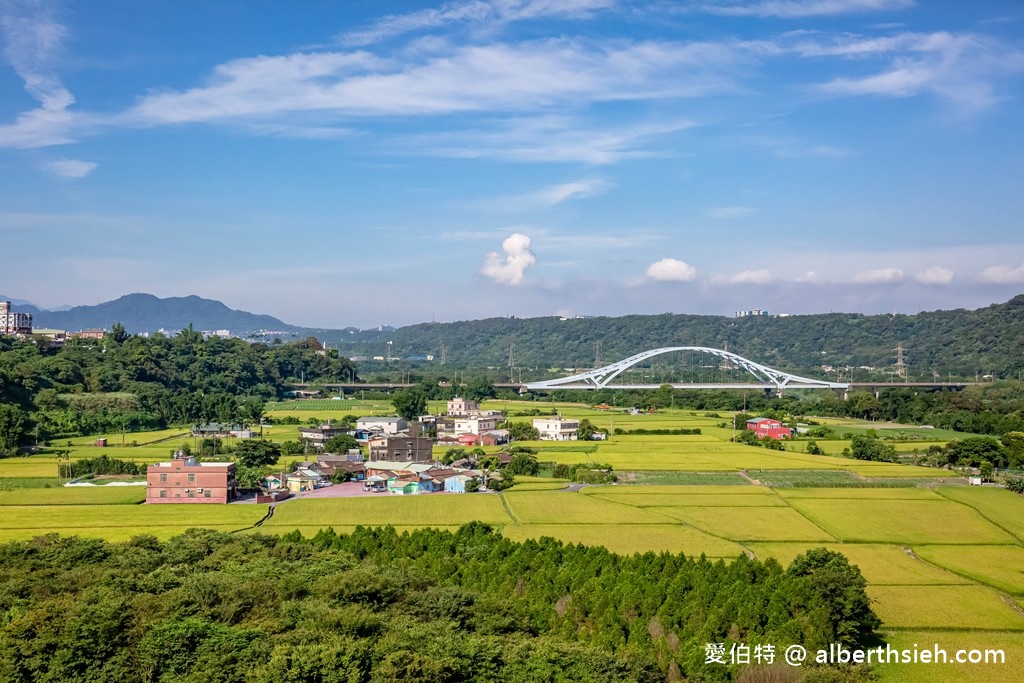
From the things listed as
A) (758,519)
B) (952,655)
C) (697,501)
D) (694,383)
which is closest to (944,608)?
(952,655)

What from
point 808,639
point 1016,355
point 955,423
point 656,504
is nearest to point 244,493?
point 656,504

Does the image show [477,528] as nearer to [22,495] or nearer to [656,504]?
[656,504]

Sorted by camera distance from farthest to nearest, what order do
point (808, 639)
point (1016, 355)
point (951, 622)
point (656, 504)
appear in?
point (1016, 355) < point (656, 504) < point (951, 622) < point (808, 639)

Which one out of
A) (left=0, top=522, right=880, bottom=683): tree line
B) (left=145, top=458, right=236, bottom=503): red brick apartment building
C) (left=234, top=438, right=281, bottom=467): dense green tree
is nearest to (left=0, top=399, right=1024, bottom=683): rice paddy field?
(left=145, top=458, right=236, bottom=503): red brick apartment building

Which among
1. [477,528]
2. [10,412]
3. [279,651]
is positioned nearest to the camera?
[279,651]

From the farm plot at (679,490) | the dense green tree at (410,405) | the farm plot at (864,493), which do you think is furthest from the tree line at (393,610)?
the dense green tree at (410,405)

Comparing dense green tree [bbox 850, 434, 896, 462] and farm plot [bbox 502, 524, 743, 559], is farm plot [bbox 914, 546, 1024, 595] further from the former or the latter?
dense green tree [bbox 850, 434, 896, 462]
